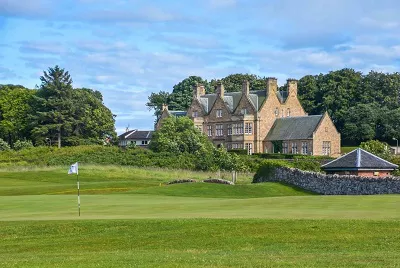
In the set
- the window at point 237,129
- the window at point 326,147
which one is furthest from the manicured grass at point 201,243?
the window at point 237,129

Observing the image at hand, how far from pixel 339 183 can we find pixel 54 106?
6813 centimetres

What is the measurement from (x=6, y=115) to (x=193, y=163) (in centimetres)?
5053

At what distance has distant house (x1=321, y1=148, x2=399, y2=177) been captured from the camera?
194 ft

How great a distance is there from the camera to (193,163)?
273 ft

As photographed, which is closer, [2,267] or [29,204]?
[2,267]

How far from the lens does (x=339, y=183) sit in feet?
177

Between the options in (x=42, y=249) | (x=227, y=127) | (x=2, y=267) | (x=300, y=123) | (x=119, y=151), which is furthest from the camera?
(x=227, y=127)

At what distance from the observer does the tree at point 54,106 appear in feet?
372

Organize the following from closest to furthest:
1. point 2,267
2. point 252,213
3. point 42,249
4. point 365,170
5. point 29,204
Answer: point 2,267 → point 42,249 → point 252,213 → point 29,204 → point 365,170

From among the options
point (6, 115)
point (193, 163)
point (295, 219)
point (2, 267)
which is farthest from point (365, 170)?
point (6, 115)

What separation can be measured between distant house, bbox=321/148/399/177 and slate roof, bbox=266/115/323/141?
44.5 metres

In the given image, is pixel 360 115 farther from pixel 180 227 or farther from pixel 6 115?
pixel 180 227

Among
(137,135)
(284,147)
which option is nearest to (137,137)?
(137,135)

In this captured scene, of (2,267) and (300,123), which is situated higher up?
(300,123)
